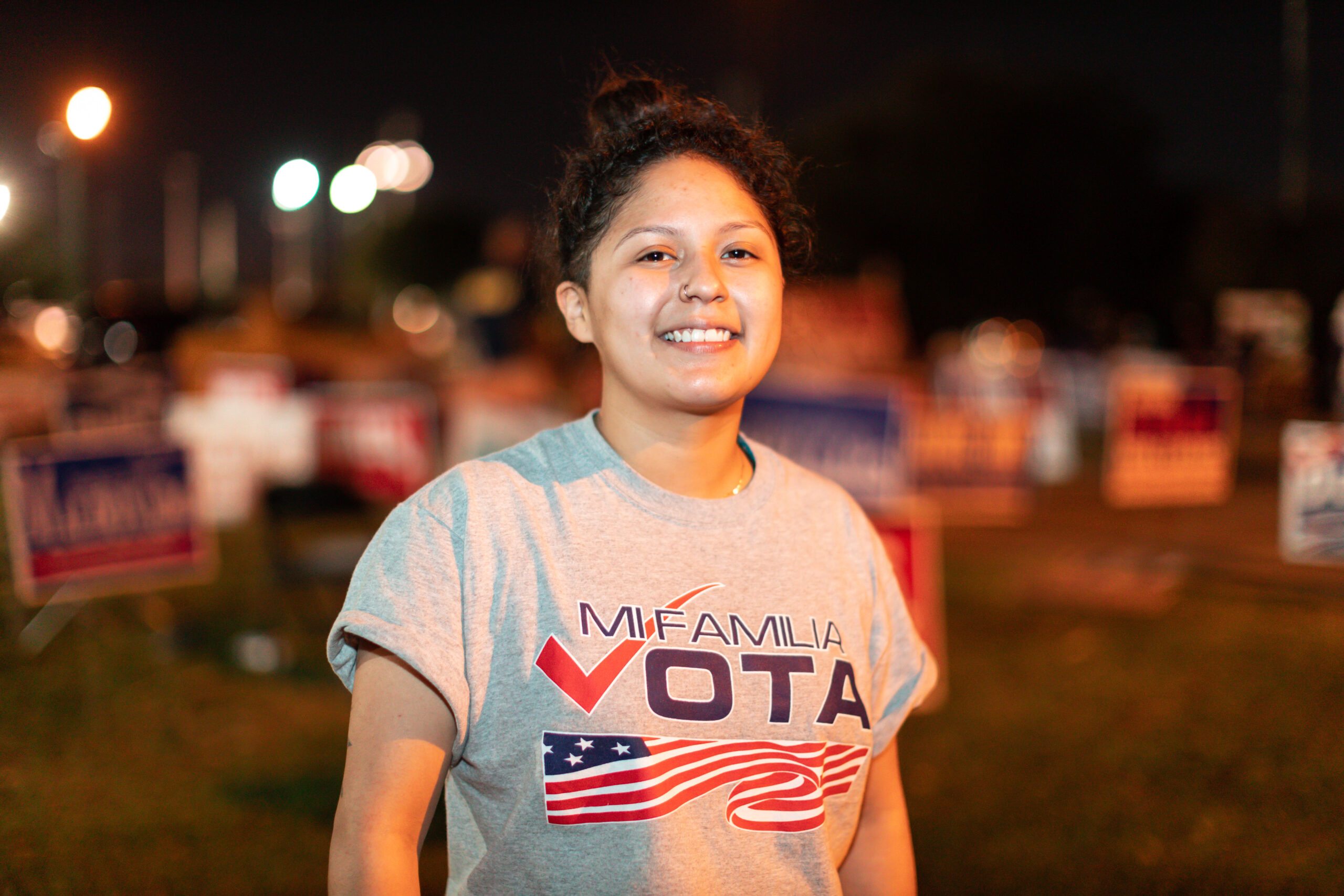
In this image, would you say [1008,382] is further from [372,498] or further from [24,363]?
[24,363]

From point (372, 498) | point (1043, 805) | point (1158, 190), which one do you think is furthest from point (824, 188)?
point (1043, 805)

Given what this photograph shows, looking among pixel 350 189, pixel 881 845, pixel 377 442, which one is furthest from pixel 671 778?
pixel 350 189

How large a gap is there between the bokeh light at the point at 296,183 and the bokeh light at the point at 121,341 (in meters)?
7.01

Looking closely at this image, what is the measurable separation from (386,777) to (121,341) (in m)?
Answer: 18.4

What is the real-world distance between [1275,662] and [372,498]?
6521 mm

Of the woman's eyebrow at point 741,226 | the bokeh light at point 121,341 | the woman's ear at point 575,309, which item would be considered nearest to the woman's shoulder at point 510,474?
the woman's ear at point 575,309

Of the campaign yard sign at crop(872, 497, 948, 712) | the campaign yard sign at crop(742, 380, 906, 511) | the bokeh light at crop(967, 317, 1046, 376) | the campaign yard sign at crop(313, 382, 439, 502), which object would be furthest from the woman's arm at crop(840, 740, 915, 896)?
the bokeh light at crop(967, 317, 1046, 376)

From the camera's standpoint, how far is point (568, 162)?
69.5 inches

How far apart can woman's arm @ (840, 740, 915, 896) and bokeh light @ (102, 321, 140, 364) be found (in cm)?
1522

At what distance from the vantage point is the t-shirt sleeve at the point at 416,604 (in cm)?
137

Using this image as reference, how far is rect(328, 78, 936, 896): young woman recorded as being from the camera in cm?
142

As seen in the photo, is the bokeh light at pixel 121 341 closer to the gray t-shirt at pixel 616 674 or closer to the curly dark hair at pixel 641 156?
the curly dark hair at pixel 641 156

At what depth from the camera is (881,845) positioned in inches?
68.0

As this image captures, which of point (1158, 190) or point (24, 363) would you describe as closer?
point (24, 363)
